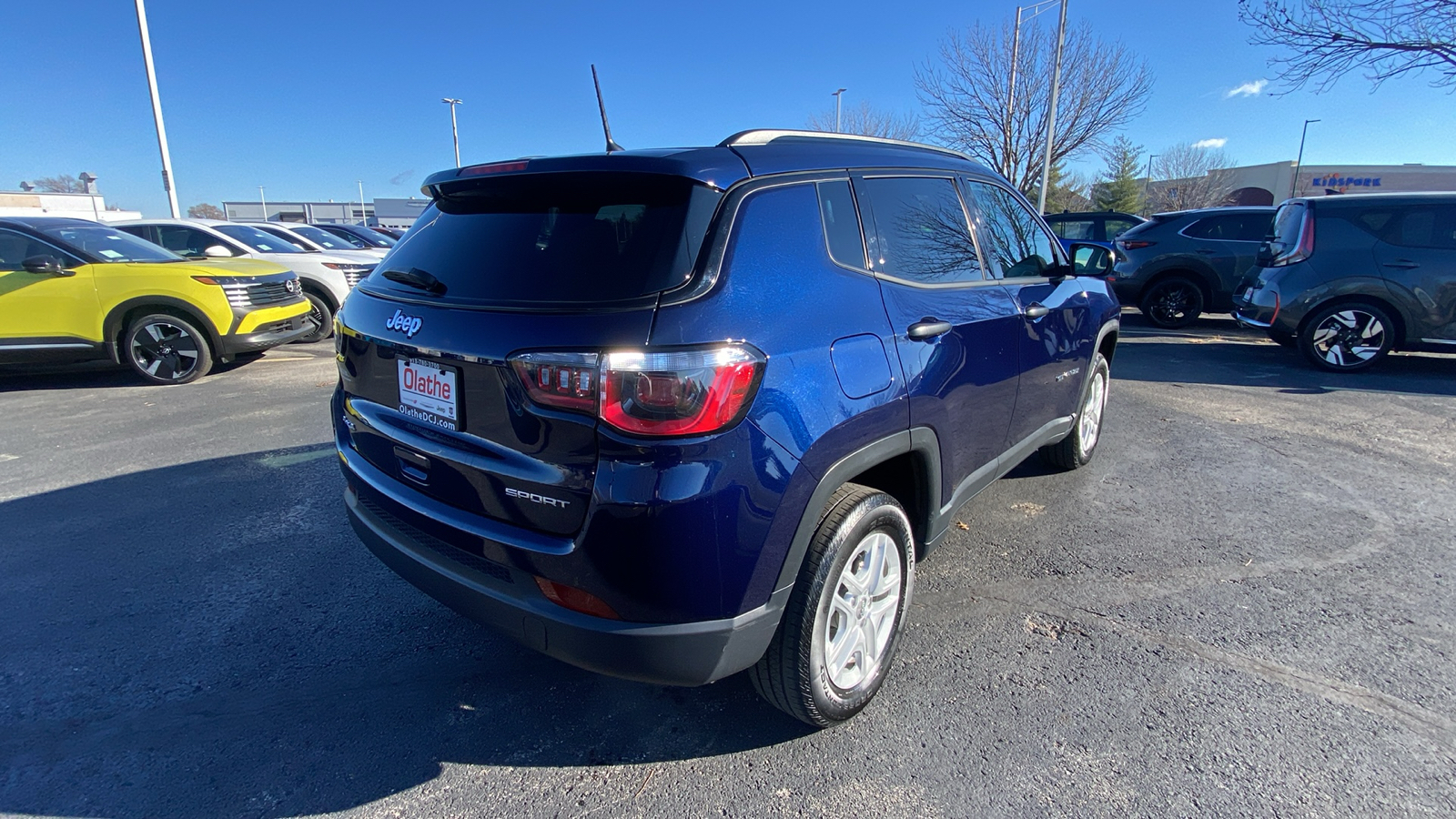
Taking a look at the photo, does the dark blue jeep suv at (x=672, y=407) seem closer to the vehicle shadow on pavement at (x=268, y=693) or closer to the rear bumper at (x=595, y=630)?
the rear bumper at (x=595, y=630)

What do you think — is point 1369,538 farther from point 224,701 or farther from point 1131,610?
point 224,701

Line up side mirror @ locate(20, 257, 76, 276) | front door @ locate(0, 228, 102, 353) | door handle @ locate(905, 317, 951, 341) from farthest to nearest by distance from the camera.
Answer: front door @ locate(0, 228, 102, 353) < side mirror @ locate(20, 257, 76, 276) < door handle @ locate(905, 317, 951, 341)

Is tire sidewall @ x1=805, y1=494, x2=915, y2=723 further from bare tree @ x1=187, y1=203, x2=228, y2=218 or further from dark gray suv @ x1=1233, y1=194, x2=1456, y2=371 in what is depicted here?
bare tree @ x1=187, y1=203, x2=228, y2=218

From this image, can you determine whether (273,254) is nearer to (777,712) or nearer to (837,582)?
(777,712)

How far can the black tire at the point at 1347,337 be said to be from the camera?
280 inches

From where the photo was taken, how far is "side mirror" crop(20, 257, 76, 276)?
6.65 meters

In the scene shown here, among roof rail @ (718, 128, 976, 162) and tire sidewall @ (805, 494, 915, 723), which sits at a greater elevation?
roof rail @ (718, 128, 976, 162)

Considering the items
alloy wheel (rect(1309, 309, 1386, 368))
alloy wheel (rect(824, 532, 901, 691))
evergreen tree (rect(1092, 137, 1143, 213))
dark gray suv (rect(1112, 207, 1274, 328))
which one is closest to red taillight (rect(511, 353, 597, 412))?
alloy wheel (rect(824, 532, 901, 691))

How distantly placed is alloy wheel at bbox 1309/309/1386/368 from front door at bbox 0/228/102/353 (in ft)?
39.2

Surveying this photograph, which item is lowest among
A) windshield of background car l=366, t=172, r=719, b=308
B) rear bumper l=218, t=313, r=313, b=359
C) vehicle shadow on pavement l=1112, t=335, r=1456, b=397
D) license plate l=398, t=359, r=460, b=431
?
vehicle shadow on pavement l=1112, t=335, r=1456, b=397

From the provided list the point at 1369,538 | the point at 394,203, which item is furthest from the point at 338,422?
the point at 394,203

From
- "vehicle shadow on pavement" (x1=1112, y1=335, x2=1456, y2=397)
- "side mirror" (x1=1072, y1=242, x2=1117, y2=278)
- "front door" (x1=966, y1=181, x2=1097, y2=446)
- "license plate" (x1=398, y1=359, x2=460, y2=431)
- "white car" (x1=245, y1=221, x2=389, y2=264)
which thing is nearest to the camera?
"license plate" (x1=398, y1=359, x2=460, y2=431)

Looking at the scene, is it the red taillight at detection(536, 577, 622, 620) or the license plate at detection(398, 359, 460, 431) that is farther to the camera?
the license plate at detection(398, 359, 460, 431)

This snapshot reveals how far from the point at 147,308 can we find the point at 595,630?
7.63 meters
